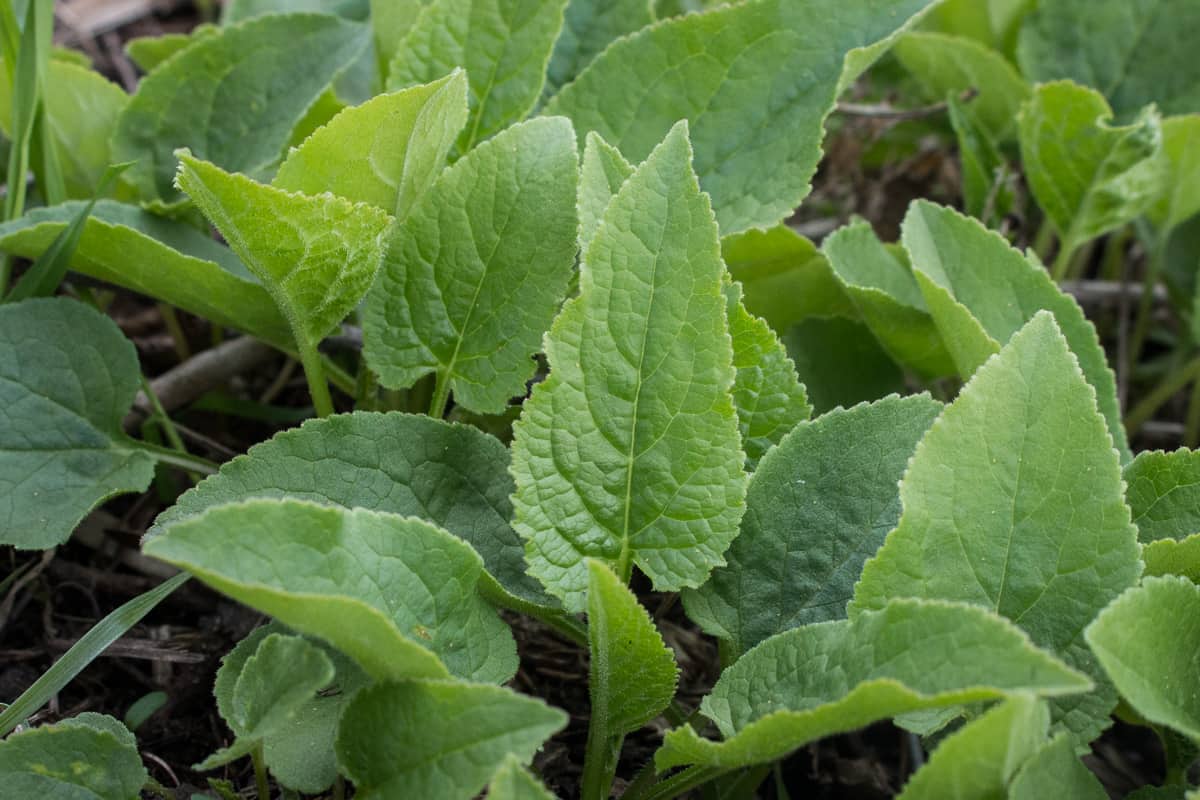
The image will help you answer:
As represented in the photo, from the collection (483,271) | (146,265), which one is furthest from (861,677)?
(146,265)

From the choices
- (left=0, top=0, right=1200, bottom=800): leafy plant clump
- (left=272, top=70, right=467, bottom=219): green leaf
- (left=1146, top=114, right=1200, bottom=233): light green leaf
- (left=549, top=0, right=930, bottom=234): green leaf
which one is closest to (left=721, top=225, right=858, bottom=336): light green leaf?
(left=0, top=0, right=1200, bottom=800): leafy plant clump

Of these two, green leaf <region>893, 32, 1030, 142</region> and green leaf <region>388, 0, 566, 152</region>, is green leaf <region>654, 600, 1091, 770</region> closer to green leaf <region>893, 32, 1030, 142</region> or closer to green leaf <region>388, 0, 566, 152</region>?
green leaf <region>388, 0, 566, 152</region>


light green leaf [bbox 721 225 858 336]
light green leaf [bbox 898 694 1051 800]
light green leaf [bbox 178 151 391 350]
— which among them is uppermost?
light green leaf [bbox 178 151 391 350]

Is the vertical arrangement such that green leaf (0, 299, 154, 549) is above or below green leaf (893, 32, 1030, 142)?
below

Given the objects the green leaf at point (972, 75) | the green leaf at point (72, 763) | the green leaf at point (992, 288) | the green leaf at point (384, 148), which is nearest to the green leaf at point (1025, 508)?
the green leaf at point (992, 288)

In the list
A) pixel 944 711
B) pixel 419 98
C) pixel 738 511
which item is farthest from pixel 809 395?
pixel 419 98

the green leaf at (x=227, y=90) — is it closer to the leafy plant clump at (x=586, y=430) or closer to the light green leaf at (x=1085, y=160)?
the leafy plant clump at (x=586, y=430)

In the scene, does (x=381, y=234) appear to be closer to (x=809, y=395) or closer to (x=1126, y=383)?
(x=809, y=395)

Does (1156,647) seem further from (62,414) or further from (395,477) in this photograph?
(62,414)
